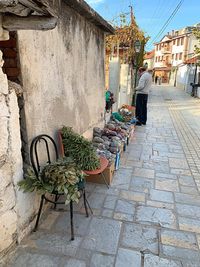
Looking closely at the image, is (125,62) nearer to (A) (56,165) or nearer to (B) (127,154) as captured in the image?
(B) (127,154)

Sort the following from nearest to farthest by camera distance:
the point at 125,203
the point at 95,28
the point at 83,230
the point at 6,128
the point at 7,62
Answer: the point at 6,128, the point at 7,62, the point at 83,230, the point at 125,203, the point at 95,28

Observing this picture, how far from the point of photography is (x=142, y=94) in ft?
25.1

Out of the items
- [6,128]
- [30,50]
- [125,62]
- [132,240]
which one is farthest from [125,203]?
[125,62]

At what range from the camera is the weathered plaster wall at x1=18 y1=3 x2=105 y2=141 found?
2.45 m

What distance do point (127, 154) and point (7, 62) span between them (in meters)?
3.45

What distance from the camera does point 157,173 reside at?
423 cm

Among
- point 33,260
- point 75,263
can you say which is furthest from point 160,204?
point 33,260

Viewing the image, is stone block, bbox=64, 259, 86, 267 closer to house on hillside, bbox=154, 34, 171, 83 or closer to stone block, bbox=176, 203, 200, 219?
stone block, bbox=176, 203, 200, 219

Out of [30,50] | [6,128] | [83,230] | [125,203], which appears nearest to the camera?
[6,128]

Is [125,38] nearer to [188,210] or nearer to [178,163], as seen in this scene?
[178,163]

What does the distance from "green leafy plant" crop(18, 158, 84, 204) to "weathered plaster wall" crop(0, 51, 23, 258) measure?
12cm

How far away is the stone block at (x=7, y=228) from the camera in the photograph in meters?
2.13

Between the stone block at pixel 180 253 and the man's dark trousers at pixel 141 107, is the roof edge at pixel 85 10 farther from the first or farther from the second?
the man's dark trousers at pixel 141 107

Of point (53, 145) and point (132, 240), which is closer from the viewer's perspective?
point (132, 240)
